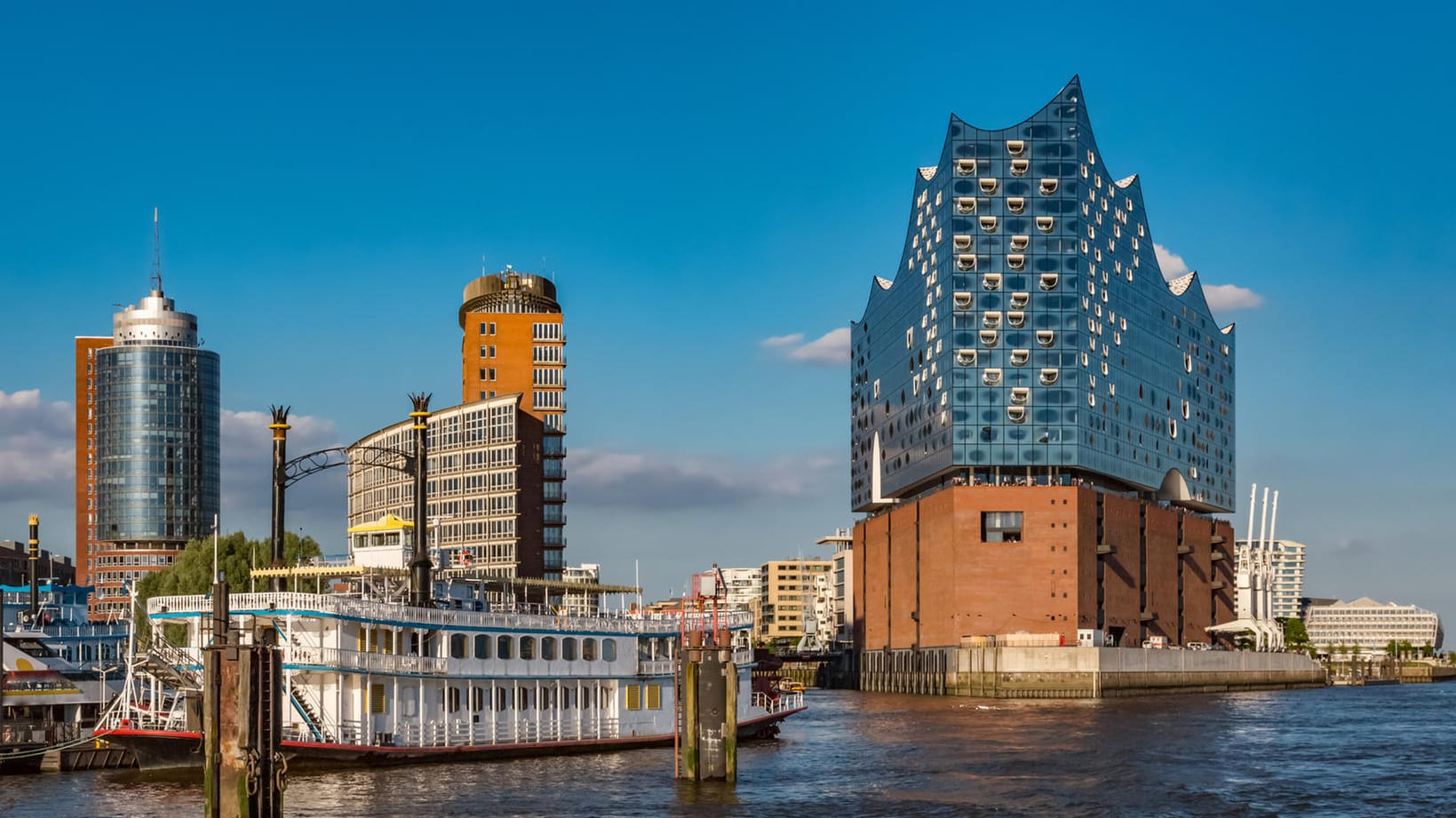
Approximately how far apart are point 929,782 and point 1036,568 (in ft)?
306

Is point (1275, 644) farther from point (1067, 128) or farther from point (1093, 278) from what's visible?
point (1067, 128)

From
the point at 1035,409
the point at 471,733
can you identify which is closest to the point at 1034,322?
the point at 1035,409

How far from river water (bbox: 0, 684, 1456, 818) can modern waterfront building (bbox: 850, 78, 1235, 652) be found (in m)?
59.6

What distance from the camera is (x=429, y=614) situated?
61688 millimetres

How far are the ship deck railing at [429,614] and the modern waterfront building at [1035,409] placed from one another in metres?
84.2

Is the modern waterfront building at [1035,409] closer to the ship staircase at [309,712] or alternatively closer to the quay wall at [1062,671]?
the quay wall at [1062,671]

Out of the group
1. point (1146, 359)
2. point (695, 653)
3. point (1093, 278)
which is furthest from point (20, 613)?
point (1146, 359)

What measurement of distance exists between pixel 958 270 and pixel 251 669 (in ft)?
404

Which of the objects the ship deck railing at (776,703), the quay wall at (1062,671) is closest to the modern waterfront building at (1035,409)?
the quay wall at (1062,671)

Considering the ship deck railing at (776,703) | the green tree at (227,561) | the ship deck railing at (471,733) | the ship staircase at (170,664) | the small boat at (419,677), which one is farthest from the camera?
the green tree at (227,561)

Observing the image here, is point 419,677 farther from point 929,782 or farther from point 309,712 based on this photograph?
point 929,782

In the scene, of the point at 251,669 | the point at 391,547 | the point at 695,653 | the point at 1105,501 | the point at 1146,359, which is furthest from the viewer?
the point at 1146,359

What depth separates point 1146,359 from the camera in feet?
561

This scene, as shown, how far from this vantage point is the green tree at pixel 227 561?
11588 centimetres
